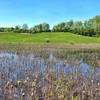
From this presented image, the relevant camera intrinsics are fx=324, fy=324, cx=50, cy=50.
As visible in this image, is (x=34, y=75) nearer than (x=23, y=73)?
Yes

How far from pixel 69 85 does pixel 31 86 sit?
5.32 feet

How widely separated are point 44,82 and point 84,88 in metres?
1.97

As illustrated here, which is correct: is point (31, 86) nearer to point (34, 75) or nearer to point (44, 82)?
point (44, 82)

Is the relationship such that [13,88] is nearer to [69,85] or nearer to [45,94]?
[45,94]

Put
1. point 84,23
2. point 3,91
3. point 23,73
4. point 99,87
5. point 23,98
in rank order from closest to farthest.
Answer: point 23,98
point 3,91
point 99,87
point 23,73
point 84,23

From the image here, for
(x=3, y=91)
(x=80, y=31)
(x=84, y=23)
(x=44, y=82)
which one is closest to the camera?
(x=3, y=91)

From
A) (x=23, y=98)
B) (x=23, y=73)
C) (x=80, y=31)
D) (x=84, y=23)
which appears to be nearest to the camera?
(x=23, y=98)

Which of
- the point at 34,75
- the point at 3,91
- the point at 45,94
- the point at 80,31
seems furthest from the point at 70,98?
the point at 80,31

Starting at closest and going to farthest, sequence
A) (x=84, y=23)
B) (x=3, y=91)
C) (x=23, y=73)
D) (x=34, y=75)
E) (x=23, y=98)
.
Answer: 1. (x=23, y=98)
2. (x=3, y=91)
3. (x=34, y=75)
4. (x=23, y=73)
5. (x=84, y=23)

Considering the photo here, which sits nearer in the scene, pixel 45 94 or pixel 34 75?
pixel 45 94

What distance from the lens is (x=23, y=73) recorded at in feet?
52.0

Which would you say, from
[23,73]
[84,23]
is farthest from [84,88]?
[84,23]

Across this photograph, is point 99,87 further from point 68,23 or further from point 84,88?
point 68,23

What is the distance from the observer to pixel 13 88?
12086mm
